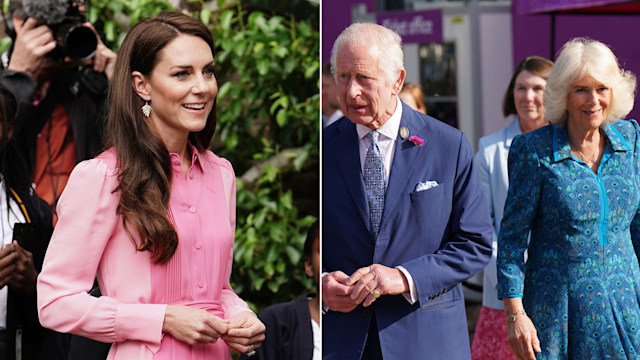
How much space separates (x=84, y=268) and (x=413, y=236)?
97 cm

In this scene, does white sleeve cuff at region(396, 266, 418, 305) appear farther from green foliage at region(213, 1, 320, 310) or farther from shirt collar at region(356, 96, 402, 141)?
green foliage at region(213, 1, 320, 310)

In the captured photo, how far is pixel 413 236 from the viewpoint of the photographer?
8.39ft

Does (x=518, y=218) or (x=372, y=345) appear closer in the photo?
(x=372, y=345)

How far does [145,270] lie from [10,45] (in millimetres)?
1416

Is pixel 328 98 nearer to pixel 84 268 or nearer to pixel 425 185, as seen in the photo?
pixel 425 185

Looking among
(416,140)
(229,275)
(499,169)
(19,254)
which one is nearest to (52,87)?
(19,254)

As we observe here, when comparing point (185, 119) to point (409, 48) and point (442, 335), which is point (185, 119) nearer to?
point (442, 335)

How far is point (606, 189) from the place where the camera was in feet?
9.18

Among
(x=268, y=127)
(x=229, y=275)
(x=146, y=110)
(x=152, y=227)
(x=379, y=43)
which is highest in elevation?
(x=379, y=43)

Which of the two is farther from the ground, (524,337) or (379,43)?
(379,43)

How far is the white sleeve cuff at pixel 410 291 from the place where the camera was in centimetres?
247

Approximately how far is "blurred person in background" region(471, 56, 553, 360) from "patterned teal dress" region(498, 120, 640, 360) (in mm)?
988

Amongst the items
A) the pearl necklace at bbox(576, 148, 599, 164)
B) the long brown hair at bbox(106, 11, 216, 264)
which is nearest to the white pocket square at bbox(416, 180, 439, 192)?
the pearl necklace at bbox(576, 148, 599, 164)

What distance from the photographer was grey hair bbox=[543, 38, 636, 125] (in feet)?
9.34
